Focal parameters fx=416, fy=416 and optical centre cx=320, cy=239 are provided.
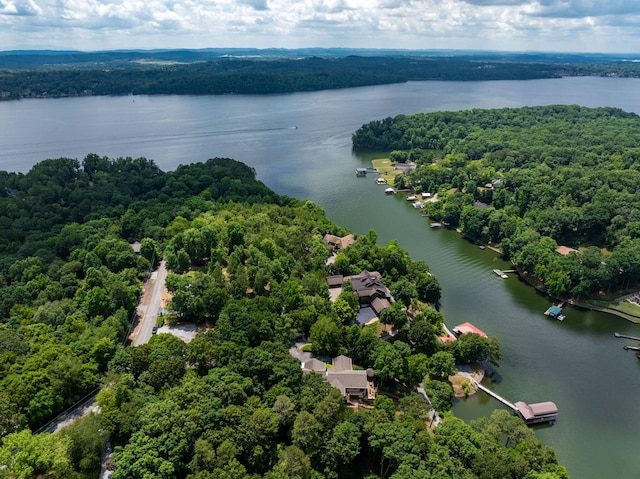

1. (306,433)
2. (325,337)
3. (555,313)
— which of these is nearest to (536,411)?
(555,313)

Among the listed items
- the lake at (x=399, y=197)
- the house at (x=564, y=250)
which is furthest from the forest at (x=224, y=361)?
the house at (x=564, y=250)

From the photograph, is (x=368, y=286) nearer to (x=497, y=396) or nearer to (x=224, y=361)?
(x=497, y=396)

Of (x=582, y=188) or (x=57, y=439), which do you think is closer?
(x=57, y=439)

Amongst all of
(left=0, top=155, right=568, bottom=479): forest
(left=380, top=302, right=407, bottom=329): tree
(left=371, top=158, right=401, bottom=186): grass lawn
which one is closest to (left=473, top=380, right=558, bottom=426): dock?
(left=0, top=155, right=568, bottom=479): forest

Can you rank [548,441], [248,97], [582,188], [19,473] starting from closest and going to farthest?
[19,473], [548,441], [582,188], [248,97]

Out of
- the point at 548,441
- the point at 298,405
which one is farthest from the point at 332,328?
the point at 548,441

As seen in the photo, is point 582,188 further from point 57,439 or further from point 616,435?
point 57,439

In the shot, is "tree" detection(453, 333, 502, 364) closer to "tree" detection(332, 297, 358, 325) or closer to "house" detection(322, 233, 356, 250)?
"tree" detection(332, 297, 358, 325)
